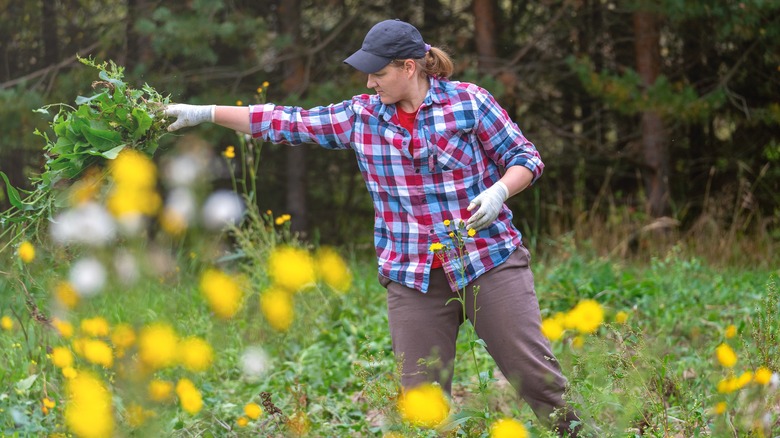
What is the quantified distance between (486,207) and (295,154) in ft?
19.8

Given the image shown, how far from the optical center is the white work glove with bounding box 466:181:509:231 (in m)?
2.50

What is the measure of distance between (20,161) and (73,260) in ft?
21.2

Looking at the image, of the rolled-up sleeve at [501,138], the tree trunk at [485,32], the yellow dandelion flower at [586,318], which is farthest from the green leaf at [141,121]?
the tree trunk at [485,32]

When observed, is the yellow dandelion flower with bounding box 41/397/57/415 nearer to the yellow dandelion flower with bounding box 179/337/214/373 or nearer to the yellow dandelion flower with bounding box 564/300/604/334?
the yellow dandelion flower with bounding box 179/337/214/373

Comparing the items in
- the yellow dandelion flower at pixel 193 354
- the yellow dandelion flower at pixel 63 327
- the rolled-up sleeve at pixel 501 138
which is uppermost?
the rolled-up sleeve at pixel 501 138

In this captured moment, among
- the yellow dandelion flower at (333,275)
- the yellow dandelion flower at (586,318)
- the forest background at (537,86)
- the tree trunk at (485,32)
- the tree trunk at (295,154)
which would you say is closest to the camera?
the yellow dandelion flower at (586,318)

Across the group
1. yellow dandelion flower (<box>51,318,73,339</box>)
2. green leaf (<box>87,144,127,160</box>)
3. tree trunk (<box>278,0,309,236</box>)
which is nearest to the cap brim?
green leaf (<box>87,144,127,160</box>)

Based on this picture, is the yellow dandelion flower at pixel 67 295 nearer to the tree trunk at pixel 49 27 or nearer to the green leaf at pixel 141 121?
the green leaf at pixel 141 121

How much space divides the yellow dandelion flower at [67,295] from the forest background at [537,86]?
4281mm

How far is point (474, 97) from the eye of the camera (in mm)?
2740

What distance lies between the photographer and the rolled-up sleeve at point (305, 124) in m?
2.81

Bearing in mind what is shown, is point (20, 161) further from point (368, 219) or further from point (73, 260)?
point (73, 260)

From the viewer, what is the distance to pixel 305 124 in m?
2.83

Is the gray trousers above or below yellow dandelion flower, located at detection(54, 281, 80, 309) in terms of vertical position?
below
